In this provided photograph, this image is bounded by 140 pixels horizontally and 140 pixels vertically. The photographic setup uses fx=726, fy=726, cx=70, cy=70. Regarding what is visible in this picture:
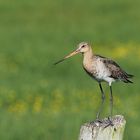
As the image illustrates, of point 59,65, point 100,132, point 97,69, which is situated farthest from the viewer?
point 59,65

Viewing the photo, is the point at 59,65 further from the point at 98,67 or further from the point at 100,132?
the point at 100,132

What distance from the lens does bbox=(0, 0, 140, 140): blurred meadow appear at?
528 inches

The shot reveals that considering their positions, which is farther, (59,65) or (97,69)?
(59,65)

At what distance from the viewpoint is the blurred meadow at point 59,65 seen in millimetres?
13402

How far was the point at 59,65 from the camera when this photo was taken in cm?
2359

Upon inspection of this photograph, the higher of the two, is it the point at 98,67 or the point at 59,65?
the point at 59,65

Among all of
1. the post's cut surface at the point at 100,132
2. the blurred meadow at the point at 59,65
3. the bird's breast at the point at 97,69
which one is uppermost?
the blurred meadow at the point at 59,65

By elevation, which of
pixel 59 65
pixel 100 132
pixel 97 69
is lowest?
pixel 100 132

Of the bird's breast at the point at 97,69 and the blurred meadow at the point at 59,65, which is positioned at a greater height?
the blurred meadow at the point at 59,65

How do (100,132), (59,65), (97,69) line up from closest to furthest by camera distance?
1. (100,132)
2. (97,69)
3. (59,65)

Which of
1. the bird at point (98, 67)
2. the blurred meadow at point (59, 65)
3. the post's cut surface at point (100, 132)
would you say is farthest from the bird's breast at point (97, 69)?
the blurred meadow at point (59, 65)

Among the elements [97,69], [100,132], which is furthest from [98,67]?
[100,132]

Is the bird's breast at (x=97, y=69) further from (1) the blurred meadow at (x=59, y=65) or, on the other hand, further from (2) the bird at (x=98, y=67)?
(1) the blurred meadow at (x=59, y=65)

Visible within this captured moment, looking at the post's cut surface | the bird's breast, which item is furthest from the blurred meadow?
the post's cut surface
